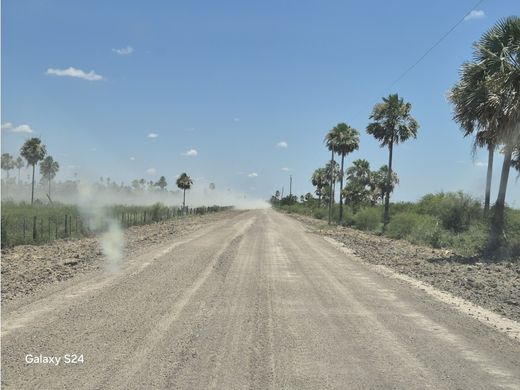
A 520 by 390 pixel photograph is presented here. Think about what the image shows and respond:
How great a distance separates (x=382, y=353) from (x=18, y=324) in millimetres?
5375

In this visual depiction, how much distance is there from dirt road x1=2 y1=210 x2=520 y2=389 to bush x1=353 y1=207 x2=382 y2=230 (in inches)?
1174

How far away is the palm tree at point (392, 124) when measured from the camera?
4083 centimetres

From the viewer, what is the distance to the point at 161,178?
646ft

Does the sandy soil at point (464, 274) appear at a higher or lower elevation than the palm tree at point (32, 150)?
lower

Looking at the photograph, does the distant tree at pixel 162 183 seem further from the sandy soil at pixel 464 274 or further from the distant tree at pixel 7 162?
the sandy soil at pixel 464 274

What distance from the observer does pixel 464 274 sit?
15.6m

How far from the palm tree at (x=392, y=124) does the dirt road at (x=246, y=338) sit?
29.5 m

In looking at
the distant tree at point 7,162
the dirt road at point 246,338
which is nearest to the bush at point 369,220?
the dirt road at point 246,338

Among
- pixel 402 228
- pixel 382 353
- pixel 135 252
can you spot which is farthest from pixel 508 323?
pixel 402 228

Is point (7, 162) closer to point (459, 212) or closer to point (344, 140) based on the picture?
point (344, 140)

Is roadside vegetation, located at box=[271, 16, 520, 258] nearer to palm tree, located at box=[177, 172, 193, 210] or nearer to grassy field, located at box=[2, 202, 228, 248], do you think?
grassy field, located at box=[2, 202, 228, 248]

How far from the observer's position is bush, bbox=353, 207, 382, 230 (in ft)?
139

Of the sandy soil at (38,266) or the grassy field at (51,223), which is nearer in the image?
the sandy soil at (38,266)

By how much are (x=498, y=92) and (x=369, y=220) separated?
82.9 ft
